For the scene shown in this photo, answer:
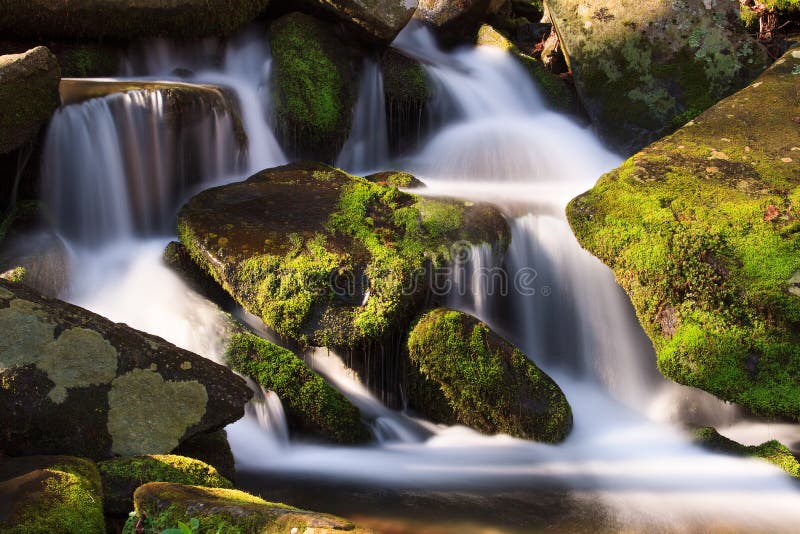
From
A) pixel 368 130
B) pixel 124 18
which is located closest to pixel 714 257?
pixel 368 130

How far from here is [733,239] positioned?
17.3ft

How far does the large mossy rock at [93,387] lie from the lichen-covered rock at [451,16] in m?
8.11

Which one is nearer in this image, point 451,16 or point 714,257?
point 714,257

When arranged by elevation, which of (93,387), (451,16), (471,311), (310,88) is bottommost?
(471,311)

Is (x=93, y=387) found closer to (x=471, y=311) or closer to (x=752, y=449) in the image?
(x=471, y=311)

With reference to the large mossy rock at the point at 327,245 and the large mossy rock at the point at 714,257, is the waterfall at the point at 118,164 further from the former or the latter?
the large mossy rock at the point at 714,257

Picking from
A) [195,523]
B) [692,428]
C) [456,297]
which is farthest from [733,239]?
[195,523]

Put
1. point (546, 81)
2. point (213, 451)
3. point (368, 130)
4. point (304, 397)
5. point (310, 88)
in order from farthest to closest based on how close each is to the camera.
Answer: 1. point (546, 81)
2. point (368, 130)
3. point (310, 88)
4. point (304, 397)
5. point (213, 451)

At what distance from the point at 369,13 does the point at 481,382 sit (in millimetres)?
5280

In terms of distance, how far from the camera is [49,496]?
2.78 m

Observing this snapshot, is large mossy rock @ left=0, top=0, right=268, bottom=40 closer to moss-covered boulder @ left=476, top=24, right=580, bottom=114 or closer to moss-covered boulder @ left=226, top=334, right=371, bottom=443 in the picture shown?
moss-covered boulder @ left=476, top=24, right=580, bottom=114

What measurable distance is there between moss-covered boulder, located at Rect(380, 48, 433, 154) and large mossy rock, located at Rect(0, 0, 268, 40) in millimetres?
1736

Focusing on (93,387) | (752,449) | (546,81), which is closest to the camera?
(93,387)

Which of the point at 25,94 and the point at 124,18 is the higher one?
the point at 124,18
